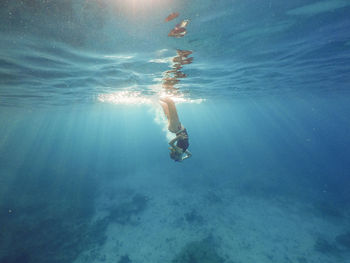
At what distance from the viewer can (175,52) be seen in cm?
908

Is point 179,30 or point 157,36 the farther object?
point 157,36

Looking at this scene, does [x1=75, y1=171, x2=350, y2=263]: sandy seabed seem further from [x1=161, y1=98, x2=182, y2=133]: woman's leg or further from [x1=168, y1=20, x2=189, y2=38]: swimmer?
[x1=168, y1=20, x2=189, y2=38]: swimmer

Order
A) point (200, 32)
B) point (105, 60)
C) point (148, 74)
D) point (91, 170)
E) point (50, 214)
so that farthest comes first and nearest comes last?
point (91, 170)
point (50, 214)
point (148, 74)
point (105, 60)
point (200, 32)

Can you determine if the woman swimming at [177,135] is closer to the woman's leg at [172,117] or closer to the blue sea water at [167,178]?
the woman's leg at [172,117]

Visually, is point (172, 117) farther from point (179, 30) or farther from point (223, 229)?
point (223, 229)

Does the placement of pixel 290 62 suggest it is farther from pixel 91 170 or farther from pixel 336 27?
pixel 91 170

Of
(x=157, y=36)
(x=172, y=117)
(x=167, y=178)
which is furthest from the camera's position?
(x=167, y=178)

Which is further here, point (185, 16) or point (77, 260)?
point (77, 260)

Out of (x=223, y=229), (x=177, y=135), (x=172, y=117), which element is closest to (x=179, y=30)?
(x=172, y=117)

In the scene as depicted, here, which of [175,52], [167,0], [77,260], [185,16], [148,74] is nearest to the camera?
[167,0]

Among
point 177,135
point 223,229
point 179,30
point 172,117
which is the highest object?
point 179,30

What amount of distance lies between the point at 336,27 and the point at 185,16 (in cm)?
715

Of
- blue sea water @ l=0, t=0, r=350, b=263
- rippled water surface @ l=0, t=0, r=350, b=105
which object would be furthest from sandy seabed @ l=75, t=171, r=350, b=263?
rippled water surface @ l=0, t=0, r=350, b=105

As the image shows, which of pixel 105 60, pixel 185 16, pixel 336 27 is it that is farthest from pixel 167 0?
pixel 336 27
